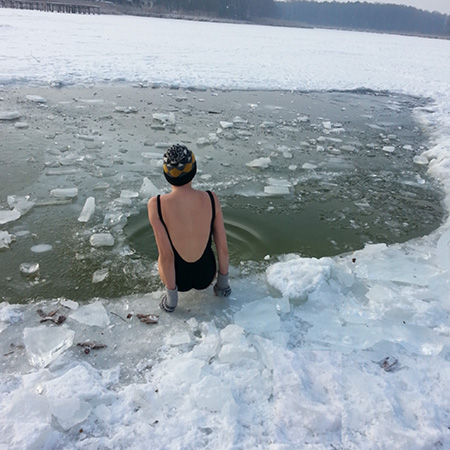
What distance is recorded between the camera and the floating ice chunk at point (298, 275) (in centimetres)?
288

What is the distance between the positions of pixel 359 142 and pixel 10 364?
22.3 feet

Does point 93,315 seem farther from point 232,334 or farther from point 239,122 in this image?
point 239,122

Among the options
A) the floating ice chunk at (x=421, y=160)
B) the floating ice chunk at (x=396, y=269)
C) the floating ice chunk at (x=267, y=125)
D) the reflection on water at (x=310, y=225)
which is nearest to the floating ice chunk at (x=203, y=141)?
the floating ice chunk at (x=267, y=125)

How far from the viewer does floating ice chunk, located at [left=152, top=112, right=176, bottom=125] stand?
736 centimetres

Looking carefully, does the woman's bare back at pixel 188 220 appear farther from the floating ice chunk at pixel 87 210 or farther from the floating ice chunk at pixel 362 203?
the floating ice chunk at pixel 362 203

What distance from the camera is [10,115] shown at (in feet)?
22.4

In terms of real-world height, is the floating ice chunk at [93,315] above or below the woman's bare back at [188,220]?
below

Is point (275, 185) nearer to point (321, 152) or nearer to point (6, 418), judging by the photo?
point (321, 152)

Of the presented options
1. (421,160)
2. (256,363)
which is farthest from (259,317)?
(421,160)

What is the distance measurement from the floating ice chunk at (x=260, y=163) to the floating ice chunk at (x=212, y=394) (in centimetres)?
385

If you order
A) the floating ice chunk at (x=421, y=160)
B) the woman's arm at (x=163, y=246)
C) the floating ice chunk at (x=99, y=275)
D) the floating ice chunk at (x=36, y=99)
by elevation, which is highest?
the woman's arm at (x=163, y=246)

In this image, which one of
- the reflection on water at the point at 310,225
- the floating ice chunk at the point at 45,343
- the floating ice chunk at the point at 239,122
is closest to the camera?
the floating ice chunk at the point at 45,343

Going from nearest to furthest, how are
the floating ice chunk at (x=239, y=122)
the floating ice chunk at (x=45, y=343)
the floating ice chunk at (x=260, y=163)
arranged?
the floating ice chunk at (x=45, y=343)
the floating ice chunk at (x=260, y=163)
the floating ice chunk at (x=239, y=122)

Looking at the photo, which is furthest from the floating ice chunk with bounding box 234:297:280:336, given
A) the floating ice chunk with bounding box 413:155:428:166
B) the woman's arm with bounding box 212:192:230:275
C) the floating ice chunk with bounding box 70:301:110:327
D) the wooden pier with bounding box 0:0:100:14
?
the wooden pier with bounding box 0:0:100:14
